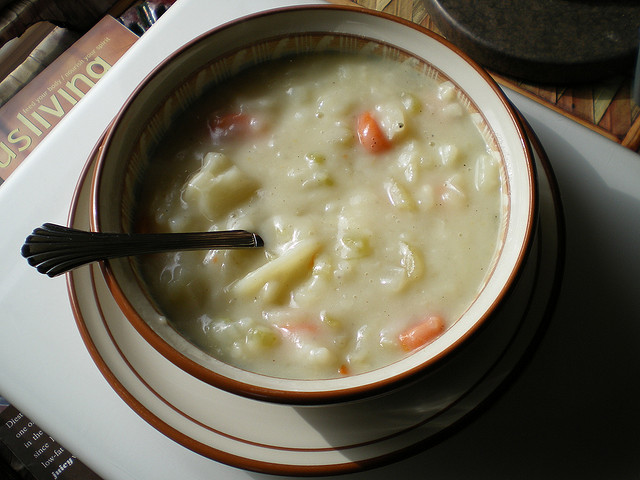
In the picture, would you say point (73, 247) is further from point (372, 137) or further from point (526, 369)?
point (526, 369)

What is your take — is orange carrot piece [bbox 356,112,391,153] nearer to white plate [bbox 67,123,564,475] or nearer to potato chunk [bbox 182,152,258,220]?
potato chunk [bbox 182,152,258,220]

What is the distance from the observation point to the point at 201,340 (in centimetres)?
106

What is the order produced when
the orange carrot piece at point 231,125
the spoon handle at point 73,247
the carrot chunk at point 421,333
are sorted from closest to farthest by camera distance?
the spoon handle at point 73,247, the carrot chunk at point 421,333, the orange carrot piece at point 231,125

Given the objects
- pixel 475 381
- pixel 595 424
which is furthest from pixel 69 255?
pixel 595 424

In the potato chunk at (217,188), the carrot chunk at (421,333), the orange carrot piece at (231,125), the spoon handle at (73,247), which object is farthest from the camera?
the orange carrot piece at (231,125)

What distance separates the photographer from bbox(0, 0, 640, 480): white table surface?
104 centimetres

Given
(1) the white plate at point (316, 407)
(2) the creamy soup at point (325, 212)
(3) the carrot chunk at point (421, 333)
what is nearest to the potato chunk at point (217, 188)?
(2) the creamy soup at point (325, 212)

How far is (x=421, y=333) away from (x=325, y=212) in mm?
299

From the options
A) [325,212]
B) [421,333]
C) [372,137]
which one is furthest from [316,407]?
[372,137]

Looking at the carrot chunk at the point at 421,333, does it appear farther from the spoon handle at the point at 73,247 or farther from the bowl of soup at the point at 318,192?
the spoon handle at the point at 73,247

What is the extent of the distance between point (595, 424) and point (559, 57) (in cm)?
90

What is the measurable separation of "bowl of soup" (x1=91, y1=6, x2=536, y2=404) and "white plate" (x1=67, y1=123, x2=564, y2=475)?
58mm

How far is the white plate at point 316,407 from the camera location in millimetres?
952

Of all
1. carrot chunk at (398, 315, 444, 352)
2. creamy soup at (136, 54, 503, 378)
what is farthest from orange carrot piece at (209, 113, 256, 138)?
carrot chunk at (398, 315, 444, 352)
